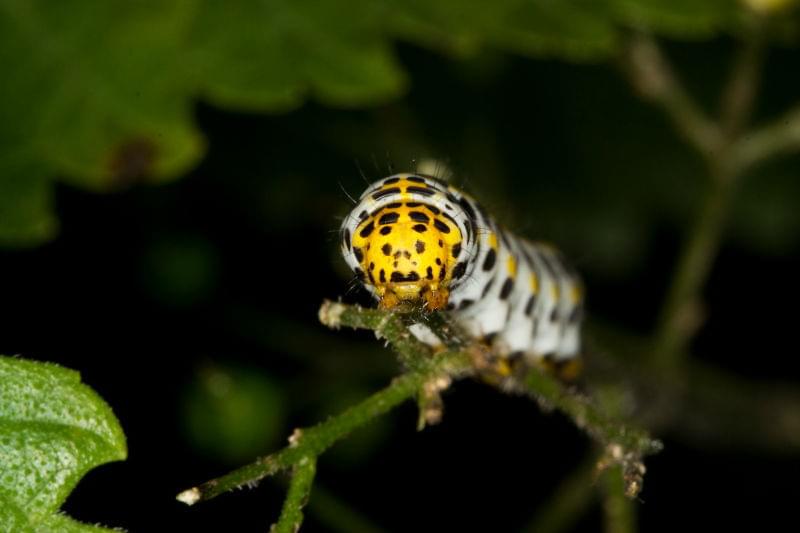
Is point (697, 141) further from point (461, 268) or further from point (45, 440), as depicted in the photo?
point (45, 440)

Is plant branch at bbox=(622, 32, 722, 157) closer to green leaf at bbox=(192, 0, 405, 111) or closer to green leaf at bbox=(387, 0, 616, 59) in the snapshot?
green leaf at bbox=(387, 0, 616, 59)

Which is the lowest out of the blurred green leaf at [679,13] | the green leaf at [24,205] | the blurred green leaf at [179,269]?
the green leaf at [24,205]

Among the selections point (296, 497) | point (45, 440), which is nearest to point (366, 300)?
point (296, 497)

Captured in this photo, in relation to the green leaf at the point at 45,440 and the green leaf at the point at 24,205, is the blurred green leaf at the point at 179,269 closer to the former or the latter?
the green leaf at the point at 24,205

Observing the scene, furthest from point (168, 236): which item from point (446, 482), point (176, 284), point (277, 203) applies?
point (446, 482)

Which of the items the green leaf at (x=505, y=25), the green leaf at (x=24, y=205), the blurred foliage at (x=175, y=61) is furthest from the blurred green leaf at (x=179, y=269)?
the green leaf at (x=505, y=25)

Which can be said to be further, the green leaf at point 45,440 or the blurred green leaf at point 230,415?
the blurred green leaf at point 230,415

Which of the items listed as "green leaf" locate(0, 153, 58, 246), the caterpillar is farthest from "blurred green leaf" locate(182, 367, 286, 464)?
the caterpillar
